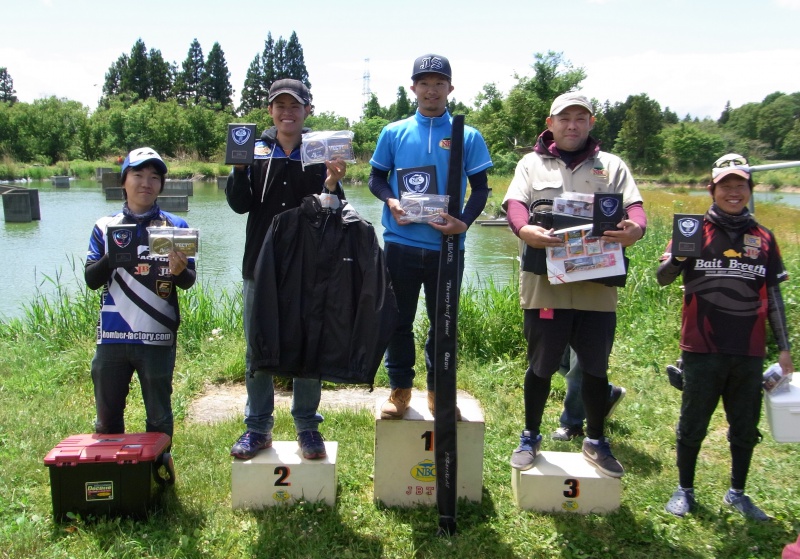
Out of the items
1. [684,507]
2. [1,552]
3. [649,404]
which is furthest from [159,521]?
[649,404]

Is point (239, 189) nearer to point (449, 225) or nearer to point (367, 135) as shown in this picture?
point (449, 225)

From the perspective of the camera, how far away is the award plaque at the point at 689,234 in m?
2.96

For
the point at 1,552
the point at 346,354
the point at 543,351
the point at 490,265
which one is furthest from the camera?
the point at 490,265

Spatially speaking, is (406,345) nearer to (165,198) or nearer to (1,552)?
(1,552)

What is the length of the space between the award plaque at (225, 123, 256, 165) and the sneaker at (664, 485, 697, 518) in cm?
267

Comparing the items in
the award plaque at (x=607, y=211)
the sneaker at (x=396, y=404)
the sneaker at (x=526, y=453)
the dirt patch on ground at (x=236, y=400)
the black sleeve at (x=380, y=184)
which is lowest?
the dirt patch on ground at (x=236, y=400)

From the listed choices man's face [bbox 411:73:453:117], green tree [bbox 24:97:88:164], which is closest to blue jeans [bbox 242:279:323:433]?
man's face [bbox 411:73:453:117]

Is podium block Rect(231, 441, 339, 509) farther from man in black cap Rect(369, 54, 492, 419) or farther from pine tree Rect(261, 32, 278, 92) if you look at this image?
pine tree Rect(261, 32, 278, 92)

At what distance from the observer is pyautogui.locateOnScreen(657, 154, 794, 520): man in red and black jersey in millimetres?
3045

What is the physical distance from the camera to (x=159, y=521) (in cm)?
300

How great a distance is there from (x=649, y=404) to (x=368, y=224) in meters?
2.79

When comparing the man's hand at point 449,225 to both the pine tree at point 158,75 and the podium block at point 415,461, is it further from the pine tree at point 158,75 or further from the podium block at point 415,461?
the pine tree at point 158,75

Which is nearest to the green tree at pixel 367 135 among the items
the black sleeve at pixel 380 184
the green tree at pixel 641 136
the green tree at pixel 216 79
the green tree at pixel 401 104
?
the green tree at pixel 401 104

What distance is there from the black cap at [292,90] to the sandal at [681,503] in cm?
272
